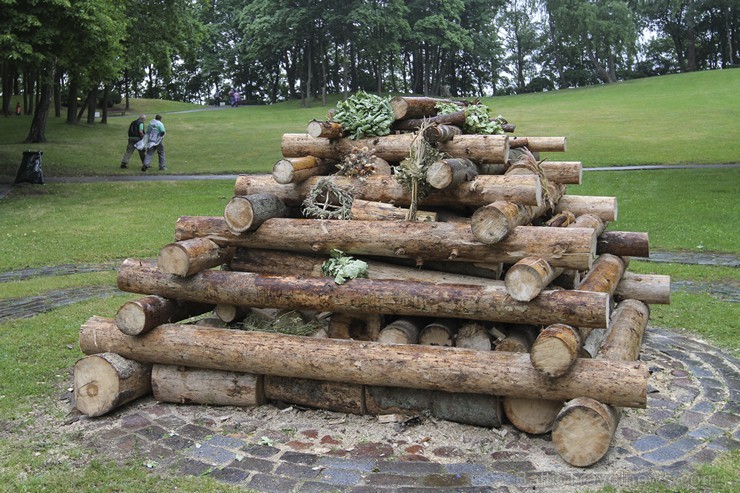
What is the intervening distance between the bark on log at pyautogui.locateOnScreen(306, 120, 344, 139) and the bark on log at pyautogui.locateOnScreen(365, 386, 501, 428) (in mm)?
2723

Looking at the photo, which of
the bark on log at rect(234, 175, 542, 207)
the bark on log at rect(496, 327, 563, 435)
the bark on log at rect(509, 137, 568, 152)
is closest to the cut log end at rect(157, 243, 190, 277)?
the bark on log at rect(234, 175, 542, 207)

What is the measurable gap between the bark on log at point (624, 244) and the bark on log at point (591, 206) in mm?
259

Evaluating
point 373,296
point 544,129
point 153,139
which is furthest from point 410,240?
point 544,129

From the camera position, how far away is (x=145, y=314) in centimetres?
648

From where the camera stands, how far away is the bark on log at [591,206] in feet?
28.9

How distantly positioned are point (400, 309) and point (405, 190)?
4.44ft

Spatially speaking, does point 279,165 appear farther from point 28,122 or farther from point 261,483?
point 28,122

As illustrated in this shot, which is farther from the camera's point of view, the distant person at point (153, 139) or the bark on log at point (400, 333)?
the distant person at point (153, 139)

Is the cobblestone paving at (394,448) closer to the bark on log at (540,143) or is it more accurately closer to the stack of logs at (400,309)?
the stack of logs at (400,309)

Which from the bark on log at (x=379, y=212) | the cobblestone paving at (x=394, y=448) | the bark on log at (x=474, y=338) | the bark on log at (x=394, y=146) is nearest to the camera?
the cobblestone paving at (x=394, y=448)

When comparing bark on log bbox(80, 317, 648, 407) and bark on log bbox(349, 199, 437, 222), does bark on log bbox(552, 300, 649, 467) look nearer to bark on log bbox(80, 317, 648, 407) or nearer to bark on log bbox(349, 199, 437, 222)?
bark on log bbox(80, 317, 648, 407)

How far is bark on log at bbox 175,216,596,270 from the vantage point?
5961mm

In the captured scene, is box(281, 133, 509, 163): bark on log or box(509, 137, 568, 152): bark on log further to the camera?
box(509, 137, 568, 152): bark on log

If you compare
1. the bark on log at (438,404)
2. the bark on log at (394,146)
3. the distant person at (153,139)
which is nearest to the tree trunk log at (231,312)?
the bark on log at (438,404)
